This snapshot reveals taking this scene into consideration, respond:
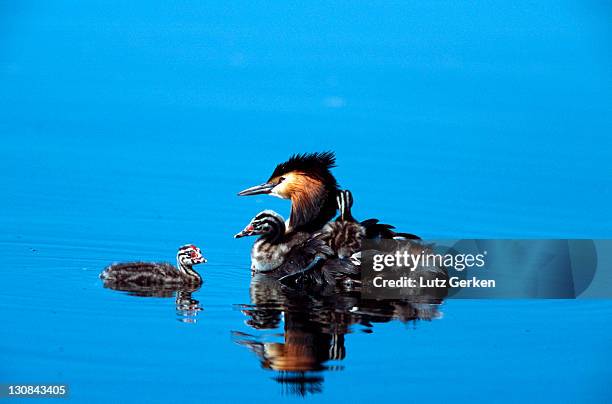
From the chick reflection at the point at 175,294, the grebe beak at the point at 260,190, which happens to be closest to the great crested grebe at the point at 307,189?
the grebe beak at the point at 260,190

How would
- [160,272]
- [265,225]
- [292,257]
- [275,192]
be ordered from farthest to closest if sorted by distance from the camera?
[275,192], [265,225], [292,257], [160,272]

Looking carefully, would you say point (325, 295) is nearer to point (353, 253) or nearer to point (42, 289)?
point (353, 253)

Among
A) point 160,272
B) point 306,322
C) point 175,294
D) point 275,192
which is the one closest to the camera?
Answer: point 306,322

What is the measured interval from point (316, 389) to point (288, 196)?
3039mm

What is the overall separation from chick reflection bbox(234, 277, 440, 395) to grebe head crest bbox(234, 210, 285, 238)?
47 cm

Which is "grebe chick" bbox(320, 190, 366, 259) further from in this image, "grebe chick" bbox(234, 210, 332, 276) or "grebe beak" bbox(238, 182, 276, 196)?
"grebe beak" bbox(238, 182, 276, 196)

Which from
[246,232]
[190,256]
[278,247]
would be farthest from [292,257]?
[190,256]

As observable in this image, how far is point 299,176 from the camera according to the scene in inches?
372

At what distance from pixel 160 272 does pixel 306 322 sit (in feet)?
4.58

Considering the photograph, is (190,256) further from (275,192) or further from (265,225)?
(275,192)

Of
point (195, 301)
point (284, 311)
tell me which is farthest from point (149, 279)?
point (284, 311)

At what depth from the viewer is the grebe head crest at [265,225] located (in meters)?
9.28

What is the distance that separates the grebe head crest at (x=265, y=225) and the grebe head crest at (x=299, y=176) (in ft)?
0.83

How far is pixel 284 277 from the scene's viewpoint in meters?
8.89
